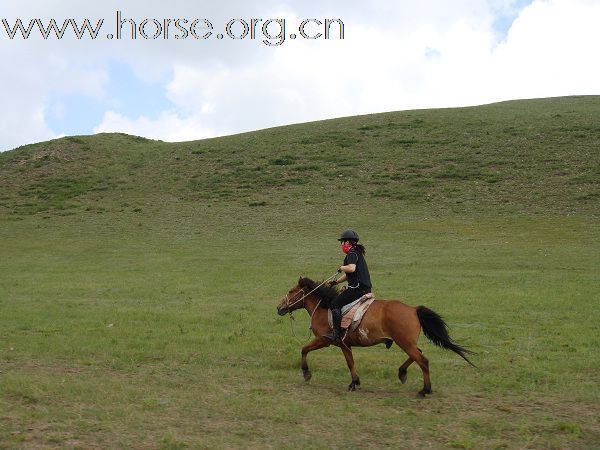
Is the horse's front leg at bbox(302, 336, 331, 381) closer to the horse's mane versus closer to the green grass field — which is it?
the green grass field

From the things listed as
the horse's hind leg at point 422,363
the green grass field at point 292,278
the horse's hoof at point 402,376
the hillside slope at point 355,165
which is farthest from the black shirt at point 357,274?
the hillside slope at point 355,165

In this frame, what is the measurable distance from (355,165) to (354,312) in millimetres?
44911

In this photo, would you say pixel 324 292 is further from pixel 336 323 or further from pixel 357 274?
pixel 357 274

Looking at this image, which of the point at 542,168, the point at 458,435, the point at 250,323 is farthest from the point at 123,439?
the point at 542,168

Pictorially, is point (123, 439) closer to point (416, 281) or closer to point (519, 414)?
point (519, 414)

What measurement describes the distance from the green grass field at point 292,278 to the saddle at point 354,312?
1.03 m

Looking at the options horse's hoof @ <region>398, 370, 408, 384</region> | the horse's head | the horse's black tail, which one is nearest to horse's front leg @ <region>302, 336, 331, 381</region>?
the horse's head

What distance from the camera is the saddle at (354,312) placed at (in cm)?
1009

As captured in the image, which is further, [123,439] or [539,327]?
[539,327]

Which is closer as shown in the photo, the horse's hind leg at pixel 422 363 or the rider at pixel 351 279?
the horse's hind leg at pixel 422 363

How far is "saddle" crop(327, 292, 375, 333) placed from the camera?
10086 mm

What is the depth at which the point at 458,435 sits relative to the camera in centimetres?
787

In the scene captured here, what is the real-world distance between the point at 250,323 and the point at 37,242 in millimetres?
24634

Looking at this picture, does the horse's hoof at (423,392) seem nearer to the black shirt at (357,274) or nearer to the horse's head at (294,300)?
the black shirt at (357,274)
